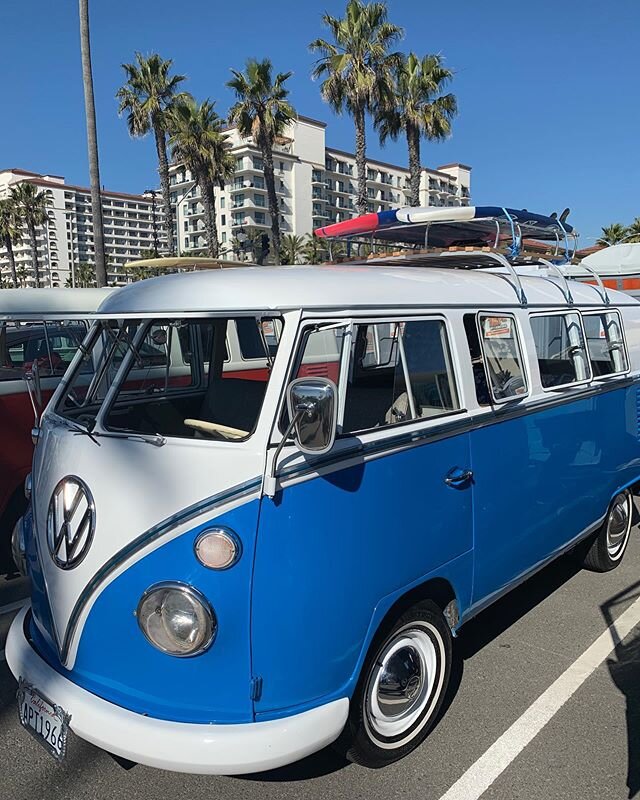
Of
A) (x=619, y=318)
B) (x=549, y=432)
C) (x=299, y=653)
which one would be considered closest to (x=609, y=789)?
(x=299, y=653)

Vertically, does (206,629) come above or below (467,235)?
below

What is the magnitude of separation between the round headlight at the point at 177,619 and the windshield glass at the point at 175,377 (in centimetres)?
66

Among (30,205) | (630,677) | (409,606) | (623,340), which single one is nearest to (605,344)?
(623,340)

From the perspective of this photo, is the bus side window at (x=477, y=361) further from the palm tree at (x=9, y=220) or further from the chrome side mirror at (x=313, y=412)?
the palm tree at (x=9, y=220)

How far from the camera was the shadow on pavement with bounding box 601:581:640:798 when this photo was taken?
118 inches

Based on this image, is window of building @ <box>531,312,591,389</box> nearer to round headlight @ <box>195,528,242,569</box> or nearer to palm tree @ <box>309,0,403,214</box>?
round headlight @ <box>195,528,242,569</box>

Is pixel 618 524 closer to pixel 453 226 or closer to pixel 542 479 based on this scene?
pixel 542 479

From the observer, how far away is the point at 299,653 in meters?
2.48

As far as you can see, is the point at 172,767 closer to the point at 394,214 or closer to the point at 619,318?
the point at 394,214

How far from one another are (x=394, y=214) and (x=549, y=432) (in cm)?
213

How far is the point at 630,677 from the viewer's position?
3766 millimetres

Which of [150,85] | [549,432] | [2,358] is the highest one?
[150,85]

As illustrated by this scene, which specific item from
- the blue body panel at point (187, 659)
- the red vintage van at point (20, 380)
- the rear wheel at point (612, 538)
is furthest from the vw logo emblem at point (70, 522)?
the rear wheel at point (612, 538)

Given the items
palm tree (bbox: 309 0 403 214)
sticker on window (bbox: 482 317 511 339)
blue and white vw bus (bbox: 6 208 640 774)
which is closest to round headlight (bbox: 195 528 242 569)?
blue and white vw bus (bbox: 6 208 640 774)
